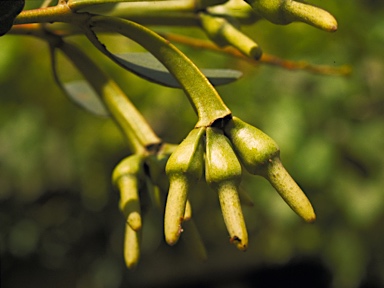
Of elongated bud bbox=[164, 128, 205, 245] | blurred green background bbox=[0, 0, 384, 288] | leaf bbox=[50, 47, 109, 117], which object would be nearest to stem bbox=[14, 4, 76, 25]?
elongated bud bbox=[164, 128, 205, 245]

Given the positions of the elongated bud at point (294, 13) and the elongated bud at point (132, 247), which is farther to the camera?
the elongated bud at point (132, 247)

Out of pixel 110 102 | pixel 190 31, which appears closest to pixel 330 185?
pixel 190 31

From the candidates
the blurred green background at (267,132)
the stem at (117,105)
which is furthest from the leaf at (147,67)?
the blurred green background at (267,132)

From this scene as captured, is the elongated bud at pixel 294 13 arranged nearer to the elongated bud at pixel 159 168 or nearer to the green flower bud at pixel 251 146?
the green flower bud at pixel 251 146

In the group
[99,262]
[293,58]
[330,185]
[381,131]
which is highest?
[293,58]

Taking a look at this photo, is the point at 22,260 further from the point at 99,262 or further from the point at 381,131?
the point at 381,131
